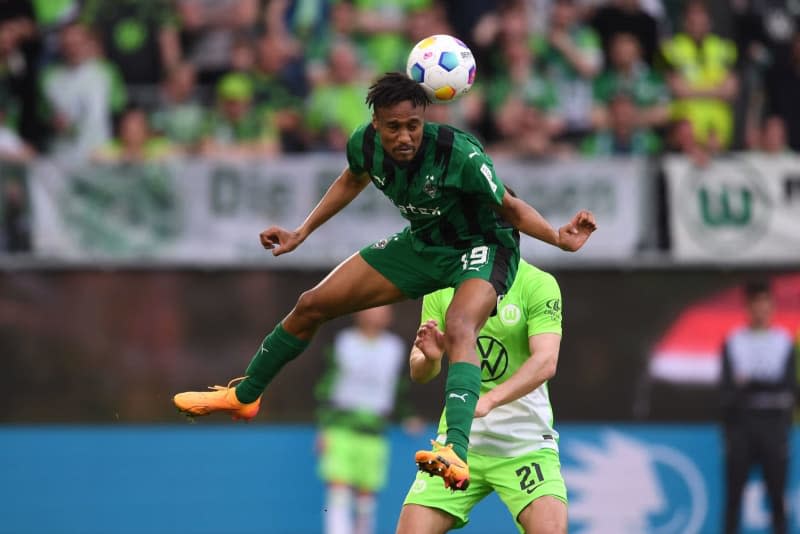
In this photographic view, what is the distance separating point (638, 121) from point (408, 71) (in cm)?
658

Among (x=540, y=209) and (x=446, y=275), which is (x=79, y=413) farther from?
(x=446, y=275)

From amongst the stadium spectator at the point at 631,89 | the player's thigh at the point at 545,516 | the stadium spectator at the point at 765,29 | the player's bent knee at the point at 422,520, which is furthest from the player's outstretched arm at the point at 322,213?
the stadium spectator at the point at 765,29

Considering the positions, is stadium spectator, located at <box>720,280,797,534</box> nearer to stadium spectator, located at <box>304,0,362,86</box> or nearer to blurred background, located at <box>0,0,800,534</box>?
blurred background, located at <box>0,0,800,534</box>

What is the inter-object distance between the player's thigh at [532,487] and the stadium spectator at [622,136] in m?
6.12

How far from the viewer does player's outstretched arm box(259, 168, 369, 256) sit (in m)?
7.12

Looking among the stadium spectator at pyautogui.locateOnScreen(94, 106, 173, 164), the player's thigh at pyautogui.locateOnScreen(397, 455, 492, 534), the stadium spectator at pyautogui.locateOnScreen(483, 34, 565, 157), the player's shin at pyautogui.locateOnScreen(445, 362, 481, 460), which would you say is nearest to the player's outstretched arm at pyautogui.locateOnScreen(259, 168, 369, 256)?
the player's shin at pyautogui.locateOnScreen(445, 362, 481, 460)

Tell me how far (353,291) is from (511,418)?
1046mm

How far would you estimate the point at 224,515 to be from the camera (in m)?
12.8

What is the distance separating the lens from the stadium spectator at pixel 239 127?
12.6 meters

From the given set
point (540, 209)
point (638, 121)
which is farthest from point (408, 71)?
point (638, 121)

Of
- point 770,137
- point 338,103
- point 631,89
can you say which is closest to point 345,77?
point 338,103

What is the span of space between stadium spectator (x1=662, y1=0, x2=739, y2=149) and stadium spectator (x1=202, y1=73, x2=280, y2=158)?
12.3 ft

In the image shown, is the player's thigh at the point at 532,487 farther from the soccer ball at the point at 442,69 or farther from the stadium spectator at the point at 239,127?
the stadium spectator at the point at 239,127

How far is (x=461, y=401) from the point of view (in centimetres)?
648
